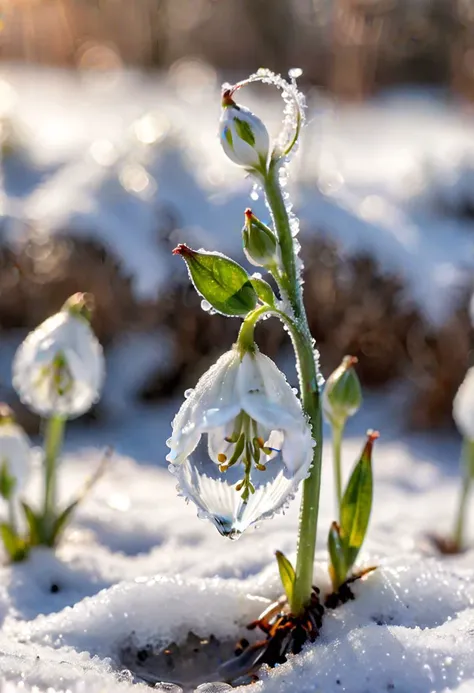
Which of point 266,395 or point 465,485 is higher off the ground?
point 266,395

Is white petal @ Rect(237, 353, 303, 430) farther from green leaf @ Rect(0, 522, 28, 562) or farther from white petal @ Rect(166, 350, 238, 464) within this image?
green leaf @ Rect(0, 522, 28, 562)

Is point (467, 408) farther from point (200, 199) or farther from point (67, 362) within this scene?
point (200, 199)

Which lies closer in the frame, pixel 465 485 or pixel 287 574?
pixel 287 574

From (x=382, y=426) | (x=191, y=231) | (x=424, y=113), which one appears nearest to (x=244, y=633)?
(x=382, y=426)

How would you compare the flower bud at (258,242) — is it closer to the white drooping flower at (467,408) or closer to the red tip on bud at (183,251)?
the red tip on bud at (183,251)

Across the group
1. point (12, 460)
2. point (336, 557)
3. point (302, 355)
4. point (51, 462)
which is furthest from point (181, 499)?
point (302, 355)

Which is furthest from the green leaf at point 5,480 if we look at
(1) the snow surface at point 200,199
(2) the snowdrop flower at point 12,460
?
(1) the snow surface at point 200,199

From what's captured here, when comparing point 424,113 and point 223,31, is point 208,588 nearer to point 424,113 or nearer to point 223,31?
point 424,113
